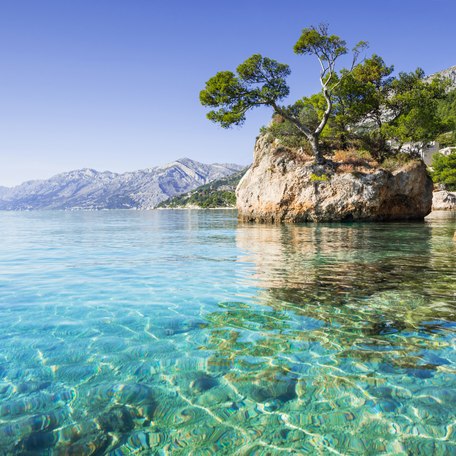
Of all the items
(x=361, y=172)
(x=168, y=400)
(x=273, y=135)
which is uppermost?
(x=273, y=135)

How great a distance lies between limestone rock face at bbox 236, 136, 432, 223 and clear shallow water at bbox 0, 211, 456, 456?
19425 mm

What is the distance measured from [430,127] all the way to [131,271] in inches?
1238

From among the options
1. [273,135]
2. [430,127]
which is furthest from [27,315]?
[430,127]

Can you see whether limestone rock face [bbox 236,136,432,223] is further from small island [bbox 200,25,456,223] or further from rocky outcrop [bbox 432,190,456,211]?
Answer: rocky outcrop [bbox 432,190,456,211]

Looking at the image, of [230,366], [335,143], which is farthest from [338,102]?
[230,366]

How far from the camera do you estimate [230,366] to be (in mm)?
4031

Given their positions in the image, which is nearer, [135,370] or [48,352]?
[135,370]

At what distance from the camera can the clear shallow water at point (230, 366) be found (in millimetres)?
2857

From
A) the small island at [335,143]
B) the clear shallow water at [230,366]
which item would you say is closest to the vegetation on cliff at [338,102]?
the small island at [335,143]

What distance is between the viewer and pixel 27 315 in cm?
611

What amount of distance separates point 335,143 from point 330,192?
7289mm

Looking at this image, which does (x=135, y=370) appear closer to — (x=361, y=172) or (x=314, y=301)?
(x=314, y=301)

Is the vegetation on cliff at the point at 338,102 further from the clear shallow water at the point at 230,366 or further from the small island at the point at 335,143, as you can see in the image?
the clear shallow water at the point at 230,366

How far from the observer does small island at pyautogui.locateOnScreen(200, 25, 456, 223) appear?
2781 cm
